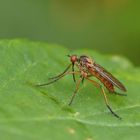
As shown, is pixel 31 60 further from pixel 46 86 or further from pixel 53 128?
pixel 53 128

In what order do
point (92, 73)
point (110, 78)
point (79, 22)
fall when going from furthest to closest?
point (79, 22) < point (92, 73) < point (110, 78)

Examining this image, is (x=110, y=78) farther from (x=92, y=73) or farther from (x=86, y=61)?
(x=86, y=61)

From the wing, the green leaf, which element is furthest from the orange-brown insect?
the green leaf

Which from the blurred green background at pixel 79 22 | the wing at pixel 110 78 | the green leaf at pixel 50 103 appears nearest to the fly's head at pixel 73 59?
the green leaf at pixel 50 103

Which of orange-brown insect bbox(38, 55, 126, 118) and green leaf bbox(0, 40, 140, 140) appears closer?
green leaf bbox(0, 40, 140, 140)

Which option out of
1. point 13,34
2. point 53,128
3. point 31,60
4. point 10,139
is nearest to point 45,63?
point 31,60

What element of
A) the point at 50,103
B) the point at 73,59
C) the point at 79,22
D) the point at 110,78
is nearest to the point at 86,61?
the point at 73,59

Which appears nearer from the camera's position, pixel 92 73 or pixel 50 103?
pixel 50 103

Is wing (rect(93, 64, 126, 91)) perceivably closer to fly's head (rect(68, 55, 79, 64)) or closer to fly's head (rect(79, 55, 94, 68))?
fly's head (rect(79, 55, 94, 68))
